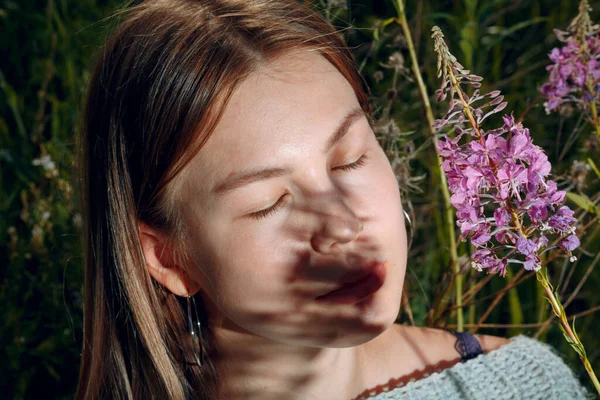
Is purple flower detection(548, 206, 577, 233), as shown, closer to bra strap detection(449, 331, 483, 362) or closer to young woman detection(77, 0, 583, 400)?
young woman detection(77, 0, 583, 400)

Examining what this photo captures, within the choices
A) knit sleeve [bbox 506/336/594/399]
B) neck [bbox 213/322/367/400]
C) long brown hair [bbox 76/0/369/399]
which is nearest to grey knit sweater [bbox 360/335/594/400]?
knit sleeve [bbox 506/336/594/399]

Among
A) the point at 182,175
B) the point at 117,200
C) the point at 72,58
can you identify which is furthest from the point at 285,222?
the point at 72,58

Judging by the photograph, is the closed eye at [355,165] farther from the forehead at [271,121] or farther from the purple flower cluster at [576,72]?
the purple flower cluster at [576,72]

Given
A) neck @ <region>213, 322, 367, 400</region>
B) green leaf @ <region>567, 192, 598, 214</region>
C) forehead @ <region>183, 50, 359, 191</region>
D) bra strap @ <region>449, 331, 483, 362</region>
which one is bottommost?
bra strap @ <region>449, 331, 483, 362</region>

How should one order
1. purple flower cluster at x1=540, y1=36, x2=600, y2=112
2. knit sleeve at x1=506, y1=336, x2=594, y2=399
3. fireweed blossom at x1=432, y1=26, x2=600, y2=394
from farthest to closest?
1. knit sleeve at x1=506, y1=336, x2=594, y2=399
2. purple flower cluster at x1=540, y1=36, x2=600, y2=112
3. fireweed blossom at x1=432, y1=26, x2=600, y2=394

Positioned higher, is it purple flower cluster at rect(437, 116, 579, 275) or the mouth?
purple flower cluster at rect(437, 116, 579, 275)

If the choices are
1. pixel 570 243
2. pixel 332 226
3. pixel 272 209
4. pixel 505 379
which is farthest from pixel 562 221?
pixel 505 379

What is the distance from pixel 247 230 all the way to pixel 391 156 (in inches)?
29.8

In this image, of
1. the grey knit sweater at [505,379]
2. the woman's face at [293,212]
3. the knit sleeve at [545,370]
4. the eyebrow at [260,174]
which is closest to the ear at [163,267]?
the woman's face at [293,212]

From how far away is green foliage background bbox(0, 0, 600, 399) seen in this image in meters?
2.08

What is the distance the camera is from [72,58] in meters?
2.92

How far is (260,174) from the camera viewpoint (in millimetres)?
1340

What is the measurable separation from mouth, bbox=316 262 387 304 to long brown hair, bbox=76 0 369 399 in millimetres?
353

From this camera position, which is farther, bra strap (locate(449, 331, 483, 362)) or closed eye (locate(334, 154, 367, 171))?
bra strap (locate(449, 331, 483, 362))
